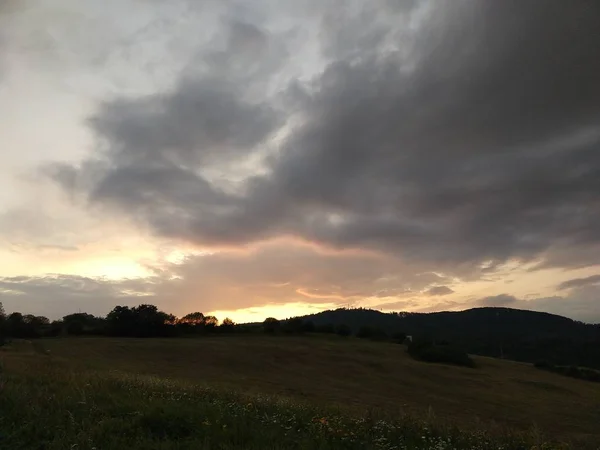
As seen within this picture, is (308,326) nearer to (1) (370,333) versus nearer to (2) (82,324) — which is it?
(1) (370,333)

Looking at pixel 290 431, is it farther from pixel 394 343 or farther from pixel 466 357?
pixel 394 343

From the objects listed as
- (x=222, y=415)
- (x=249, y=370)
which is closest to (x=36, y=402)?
(x=222, y=415)

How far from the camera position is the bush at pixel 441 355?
91.6 m

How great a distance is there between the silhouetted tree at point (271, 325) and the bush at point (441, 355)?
3127 cm

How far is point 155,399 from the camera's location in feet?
33.5

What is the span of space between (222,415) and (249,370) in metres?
55.1

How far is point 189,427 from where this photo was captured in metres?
8.28

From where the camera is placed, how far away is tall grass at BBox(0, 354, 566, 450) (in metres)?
7.40

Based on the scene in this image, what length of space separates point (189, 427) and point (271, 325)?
106155 millimetres

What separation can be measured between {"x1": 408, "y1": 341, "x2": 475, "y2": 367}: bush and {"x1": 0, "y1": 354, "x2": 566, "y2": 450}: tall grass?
8847cm

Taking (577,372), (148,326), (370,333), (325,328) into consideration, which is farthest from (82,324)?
(577,372)

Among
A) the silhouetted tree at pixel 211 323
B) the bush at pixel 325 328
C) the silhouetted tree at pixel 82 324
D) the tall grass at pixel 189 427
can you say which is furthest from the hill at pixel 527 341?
the tall grass at pixel 189 427

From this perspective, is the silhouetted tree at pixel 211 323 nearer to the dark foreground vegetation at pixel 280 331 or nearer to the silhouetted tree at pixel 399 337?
the dark foreground vegetation at pixel 280 331

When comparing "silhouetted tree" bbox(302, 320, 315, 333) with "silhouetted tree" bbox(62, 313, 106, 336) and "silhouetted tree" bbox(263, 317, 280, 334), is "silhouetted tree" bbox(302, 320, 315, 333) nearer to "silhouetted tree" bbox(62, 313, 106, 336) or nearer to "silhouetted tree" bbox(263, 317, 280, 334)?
"silhouetted tree" bbox(263, 317, 280, 334)
